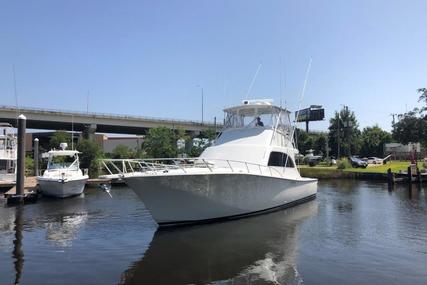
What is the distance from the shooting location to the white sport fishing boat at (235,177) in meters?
16.2

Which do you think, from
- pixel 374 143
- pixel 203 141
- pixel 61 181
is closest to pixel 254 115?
pixel 61 181

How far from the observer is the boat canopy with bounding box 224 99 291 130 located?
2344cm

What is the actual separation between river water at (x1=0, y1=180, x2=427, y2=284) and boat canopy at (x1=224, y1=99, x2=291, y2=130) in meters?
4.96

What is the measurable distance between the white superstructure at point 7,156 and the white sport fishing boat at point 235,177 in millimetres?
20069

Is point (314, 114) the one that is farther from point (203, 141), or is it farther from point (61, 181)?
point (61, 181)

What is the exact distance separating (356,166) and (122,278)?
171ft

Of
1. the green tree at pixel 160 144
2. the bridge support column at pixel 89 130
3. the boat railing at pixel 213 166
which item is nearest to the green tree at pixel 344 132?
the green tree at pixel 160 144

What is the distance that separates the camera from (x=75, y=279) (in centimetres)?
1074

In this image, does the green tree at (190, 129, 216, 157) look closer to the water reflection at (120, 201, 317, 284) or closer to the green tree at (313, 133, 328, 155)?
the green tree at (313, 133, 328, 155)

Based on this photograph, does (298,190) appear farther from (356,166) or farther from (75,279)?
(356,166)

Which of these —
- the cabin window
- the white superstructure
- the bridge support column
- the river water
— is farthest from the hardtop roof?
the bridge support column

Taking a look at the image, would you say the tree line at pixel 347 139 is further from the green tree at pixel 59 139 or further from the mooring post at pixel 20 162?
the mooring post at pixel 20 162

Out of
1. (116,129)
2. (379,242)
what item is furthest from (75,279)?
(116,129)

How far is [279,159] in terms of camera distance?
73.0 ft
